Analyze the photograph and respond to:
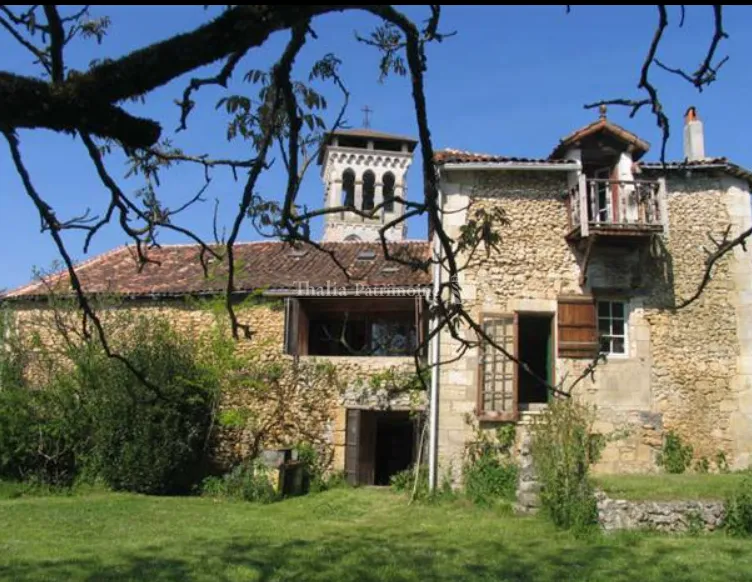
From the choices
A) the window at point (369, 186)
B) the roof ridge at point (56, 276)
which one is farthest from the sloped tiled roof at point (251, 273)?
the window at point (369, 186)

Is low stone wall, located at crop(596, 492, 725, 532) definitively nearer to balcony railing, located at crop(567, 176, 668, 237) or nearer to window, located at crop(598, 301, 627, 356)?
window, located at crop(598, 301, 627, 356)

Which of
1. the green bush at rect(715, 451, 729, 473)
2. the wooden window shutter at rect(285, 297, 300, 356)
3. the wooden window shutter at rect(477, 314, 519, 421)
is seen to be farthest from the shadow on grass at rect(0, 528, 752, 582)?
the wooden window shutter at rect(285, 297, 300, 356)

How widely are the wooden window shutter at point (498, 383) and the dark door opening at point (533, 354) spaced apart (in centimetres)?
160

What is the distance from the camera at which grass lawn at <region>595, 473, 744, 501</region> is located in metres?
10.3

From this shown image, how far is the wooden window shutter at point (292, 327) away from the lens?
15.8 meters

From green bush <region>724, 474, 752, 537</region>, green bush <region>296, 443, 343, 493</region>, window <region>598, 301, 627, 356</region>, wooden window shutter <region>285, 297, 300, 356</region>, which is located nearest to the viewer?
green bush <region>724, 474, 752, 537</region>

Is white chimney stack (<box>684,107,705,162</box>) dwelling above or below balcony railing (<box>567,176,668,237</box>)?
above

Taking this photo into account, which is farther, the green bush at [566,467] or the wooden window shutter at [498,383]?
the wooden window shutter at [498,383]

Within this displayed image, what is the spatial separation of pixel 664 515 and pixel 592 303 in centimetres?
538

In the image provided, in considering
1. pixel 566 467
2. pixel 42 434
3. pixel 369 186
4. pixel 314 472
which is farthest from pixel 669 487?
pixel 369 186

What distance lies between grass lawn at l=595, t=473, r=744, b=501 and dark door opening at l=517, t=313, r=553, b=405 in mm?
4150

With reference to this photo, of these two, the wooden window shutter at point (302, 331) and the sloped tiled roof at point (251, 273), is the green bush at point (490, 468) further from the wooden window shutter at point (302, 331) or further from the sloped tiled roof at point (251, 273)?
the wooden window shutter at point (302, 331)

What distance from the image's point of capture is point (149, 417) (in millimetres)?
14109

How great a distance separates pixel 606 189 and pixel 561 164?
1.00 meters
